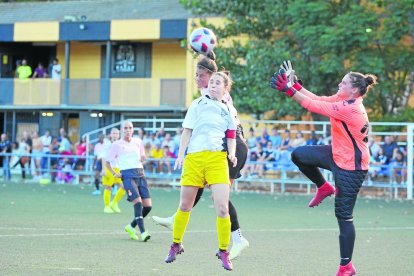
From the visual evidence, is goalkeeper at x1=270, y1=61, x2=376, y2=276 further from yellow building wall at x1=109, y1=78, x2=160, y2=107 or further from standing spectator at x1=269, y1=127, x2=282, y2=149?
yellow building wall at x1=109, y1=78, x2=160, y2=107

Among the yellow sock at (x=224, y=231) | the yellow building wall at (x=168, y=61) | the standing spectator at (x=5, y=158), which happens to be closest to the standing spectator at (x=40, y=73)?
the yellow building wall at (x=168, y=61)

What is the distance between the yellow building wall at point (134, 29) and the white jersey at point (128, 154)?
26846mm

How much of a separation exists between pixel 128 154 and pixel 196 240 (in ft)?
6.57

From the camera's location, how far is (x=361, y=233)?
1716 cm

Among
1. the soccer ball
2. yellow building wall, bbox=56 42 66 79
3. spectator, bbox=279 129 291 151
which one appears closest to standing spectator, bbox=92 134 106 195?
spectator, bbox=279 129 291 151

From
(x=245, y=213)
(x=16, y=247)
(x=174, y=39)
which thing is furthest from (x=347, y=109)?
(x=174, y=39)

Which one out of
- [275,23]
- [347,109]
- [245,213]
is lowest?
[245,213]

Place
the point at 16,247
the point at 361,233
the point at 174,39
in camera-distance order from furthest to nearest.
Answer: the point at 174,39 < the point at 361,233 < the point at 16,247

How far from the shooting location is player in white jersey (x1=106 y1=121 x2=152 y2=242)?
15258 millimetres

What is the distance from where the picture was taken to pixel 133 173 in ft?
52.6

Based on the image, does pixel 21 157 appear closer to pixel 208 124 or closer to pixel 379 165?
pixel 379 165

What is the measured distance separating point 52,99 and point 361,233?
28742 millimetres

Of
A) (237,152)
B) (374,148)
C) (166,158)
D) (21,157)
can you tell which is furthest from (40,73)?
(237,152)

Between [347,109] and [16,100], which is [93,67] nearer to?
[16,100]
